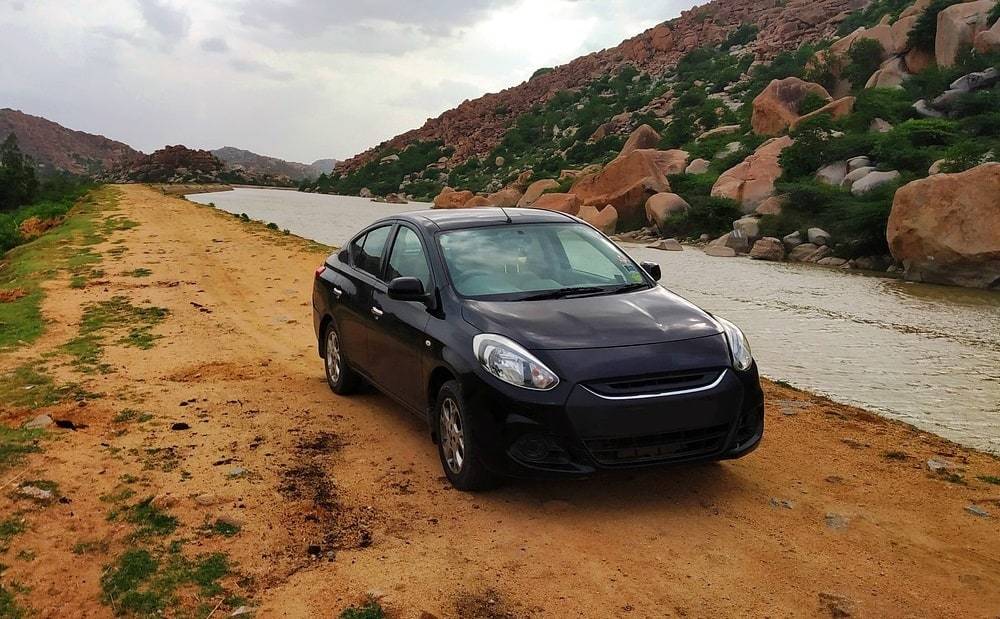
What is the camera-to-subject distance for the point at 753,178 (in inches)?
1225

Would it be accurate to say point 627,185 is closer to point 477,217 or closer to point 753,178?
point 753,178

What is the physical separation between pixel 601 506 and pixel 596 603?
1125 mm

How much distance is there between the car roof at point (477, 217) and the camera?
6328mm

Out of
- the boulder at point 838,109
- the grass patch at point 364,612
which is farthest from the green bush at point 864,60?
the grass patch at point 364,612

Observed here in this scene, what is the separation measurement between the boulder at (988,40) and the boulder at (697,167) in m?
11.5

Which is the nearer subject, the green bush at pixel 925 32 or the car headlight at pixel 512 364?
the car headlight at pixel 512 364

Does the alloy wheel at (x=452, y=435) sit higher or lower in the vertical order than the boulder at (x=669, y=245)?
higher

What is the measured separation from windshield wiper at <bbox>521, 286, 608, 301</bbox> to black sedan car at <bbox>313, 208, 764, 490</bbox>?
2cm

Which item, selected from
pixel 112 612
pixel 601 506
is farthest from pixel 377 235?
pixel 112 612

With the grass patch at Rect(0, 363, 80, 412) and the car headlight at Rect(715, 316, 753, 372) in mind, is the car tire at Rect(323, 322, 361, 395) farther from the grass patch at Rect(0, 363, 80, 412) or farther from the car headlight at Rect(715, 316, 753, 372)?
the car headlight at Rect(715, 316, 753, 372)

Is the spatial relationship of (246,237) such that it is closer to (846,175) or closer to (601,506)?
(846,175)

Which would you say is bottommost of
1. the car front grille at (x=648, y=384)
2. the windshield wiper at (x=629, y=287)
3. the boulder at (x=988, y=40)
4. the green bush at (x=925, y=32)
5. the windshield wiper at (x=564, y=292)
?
the car front grille at (x=648, y=384)

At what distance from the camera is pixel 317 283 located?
26.3ft

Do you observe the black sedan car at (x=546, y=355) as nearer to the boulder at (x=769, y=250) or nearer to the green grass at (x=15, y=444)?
the green grass at (x=15, y=444)
